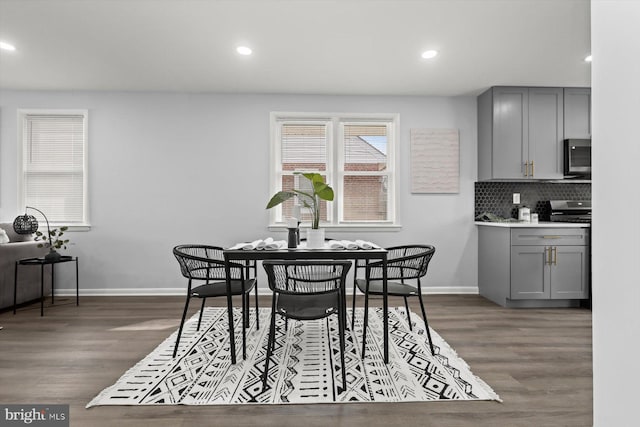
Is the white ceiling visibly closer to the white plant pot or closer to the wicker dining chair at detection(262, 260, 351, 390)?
the white plant pot

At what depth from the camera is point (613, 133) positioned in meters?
0.67

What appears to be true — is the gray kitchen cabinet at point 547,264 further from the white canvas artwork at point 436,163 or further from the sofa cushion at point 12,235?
the sofa cushion at point 12,235

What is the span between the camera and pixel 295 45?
3.20 meters

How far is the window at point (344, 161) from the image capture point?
457 cm

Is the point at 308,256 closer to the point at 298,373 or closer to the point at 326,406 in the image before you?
the point at 298,373

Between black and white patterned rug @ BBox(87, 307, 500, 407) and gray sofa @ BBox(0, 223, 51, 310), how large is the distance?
2.17 m

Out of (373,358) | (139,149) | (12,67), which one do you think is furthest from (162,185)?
(373,358)

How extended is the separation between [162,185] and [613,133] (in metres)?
4.56

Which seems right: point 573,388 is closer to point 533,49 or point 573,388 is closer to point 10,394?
point 533,49

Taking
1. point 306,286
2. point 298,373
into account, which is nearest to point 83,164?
point 306,286

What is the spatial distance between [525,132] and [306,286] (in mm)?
3571

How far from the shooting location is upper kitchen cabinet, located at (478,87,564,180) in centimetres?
424

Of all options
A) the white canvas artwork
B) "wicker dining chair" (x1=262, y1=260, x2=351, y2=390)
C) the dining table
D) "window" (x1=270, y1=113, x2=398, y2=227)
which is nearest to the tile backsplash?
the white canvas artwork

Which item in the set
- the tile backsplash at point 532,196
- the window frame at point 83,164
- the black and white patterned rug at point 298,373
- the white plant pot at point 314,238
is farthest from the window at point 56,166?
the tile backsplash at point 532,196
